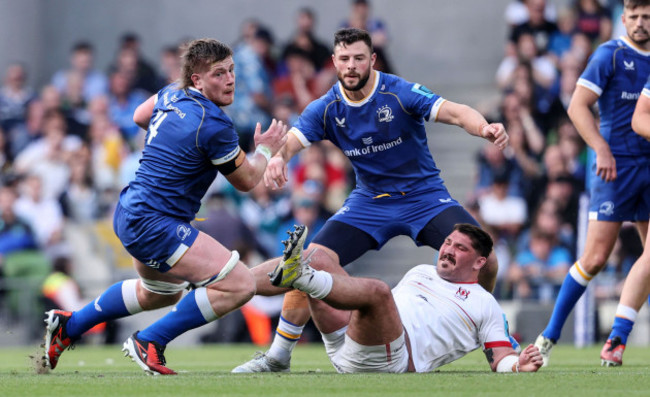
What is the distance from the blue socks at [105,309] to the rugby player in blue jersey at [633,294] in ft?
10.9

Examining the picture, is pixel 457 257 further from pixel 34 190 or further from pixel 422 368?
pixel 34 190

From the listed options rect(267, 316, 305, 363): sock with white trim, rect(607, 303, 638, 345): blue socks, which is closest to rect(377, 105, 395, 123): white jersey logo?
rect(267, 316, 305, 363): sock with white trim

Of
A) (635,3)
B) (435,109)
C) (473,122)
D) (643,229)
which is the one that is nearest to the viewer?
(473,122)

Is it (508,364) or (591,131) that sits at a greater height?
(591,131)

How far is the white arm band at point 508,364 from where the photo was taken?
22.2ft

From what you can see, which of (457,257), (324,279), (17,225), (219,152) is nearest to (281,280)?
(324,279)

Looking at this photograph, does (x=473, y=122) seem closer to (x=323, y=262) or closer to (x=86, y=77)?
(x=323, y=262)

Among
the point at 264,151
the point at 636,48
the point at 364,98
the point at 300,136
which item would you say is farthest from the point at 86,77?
the point at 264,151

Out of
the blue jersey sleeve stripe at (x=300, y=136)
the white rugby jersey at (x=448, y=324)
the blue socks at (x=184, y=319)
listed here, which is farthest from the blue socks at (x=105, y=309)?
the white rugby jersey at (x=448, y=324)

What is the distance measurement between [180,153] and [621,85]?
3.74 metres

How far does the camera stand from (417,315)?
22.7 feet

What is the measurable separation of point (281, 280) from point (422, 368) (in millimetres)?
1245

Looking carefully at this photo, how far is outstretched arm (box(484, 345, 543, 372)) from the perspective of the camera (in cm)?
666

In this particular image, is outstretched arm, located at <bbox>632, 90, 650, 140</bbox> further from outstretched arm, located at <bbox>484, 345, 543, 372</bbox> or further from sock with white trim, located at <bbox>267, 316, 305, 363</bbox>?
sock with white trim, located at <bbox>267, 316, 305, 363</bbox>
